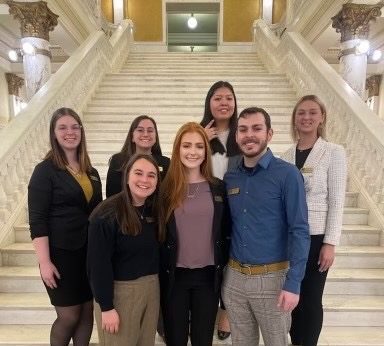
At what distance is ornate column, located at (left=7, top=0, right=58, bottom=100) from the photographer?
5777mm

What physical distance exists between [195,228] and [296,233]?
48cm

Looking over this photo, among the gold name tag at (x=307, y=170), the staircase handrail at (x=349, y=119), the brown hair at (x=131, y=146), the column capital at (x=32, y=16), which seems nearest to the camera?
the gold name tag at (x=307, y=170)

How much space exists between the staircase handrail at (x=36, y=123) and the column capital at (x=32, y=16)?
28.9 inches

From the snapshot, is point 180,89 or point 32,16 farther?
point 180,89

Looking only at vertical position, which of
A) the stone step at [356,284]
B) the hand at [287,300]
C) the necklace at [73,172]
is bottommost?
the stone step at [356,284]

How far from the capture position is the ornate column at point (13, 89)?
11.0 metres

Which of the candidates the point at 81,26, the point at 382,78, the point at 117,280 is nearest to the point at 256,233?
the point at 117,280

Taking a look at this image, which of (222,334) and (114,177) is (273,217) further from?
(222,334)

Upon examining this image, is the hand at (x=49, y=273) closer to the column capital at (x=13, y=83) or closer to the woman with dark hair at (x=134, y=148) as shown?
the woman with dark hair at (x=134, y=148)

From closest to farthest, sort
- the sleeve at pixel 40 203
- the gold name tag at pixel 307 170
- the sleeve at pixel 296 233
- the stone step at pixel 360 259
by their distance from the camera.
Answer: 1. the sleeve at pixel 296 233
2. the sleeve at pixel 40 203
3. the gold name tag at pixel 307 170
4. the stone step at pixel 360 259

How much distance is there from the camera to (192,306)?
5.89 ft

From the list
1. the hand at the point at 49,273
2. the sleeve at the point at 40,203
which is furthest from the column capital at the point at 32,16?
the hand at the point at 49,273

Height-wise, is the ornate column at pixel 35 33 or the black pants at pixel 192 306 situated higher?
the ornate column at pixel 35 33

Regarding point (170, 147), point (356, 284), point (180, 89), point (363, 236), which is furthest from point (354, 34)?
point (356, 284)
